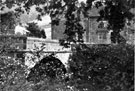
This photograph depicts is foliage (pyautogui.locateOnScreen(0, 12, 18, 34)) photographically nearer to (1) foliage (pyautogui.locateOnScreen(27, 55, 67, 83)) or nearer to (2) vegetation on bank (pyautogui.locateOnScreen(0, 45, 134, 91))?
(2) vegetation on bank (pyautogui.locateOnScreen(0, 45, 134, 91))

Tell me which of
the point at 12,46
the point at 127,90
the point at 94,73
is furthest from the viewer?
the point at 94,73

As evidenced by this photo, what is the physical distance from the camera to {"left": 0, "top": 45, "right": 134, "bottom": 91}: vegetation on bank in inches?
220

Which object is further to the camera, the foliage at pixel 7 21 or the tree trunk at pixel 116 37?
the tree trunk at pixel 116 37

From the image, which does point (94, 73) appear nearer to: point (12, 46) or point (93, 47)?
point (93, 47)

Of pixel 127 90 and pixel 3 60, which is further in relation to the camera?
pixel 127 90

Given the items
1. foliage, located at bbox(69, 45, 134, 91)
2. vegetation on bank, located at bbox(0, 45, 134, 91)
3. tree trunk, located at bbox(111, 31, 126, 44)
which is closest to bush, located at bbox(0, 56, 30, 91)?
vegetation on bank, located at bbox(0, 45, 134, 91)

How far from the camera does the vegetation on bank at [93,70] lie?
5594 mm

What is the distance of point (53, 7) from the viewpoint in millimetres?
6781

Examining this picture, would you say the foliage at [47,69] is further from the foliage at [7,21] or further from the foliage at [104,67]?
the foliage at [7,21]

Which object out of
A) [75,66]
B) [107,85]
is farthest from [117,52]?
[75,66]

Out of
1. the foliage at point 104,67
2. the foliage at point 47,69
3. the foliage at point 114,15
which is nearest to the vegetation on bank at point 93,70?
the foliage at point 104,67

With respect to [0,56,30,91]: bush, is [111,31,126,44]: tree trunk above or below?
above

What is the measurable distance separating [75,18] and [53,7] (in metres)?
0.67

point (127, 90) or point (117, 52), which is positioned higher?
point (117, 52)
